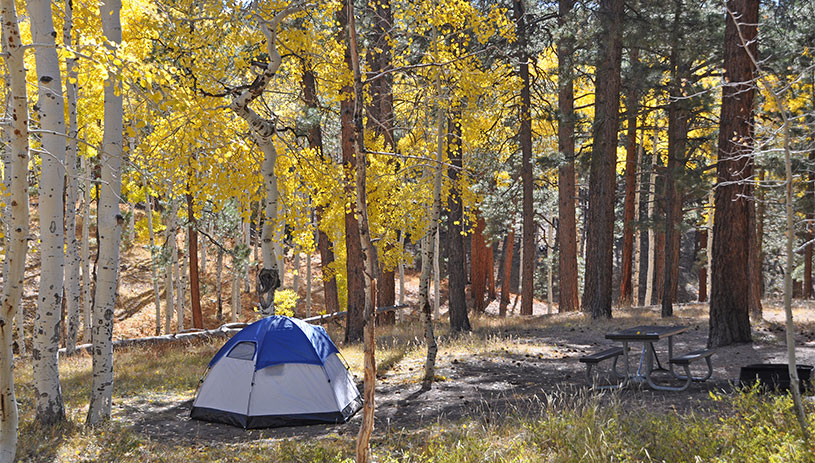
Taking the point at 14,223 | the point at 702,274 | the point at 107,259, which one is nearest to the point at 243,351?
the point at 107,259

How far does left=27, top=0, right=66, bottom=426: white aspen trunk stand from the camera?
247 inches

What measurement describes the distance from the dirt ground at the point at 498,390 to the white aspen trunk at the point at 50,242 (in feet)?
4.10

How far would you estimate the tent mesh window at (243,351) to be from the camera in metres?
8.55

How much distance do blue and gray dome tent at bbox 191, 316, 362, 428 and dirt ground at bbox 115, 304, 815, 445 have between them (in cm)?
19

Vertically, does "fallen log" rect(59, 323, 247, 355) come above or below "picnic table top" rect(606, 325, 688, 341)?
below

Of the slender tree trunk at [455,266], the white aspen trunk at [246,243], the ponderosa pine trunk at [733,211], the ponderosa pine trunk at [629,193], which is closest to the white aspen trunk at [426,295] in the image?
the slender tree trunk at [455,266]

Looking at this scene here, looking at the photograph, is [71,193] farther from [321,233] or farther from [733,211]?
[733,211]

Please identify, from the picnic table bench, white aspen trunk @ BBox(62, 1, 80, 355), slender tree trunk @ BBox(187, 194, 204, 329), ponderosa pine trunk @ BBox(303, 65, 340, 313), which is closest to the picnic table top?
the picnic table bench

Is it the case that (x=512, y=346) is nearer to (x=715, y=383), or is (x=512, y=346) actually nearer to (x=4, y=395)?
(x=715, y=383)

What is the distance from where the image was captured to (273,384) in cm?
837

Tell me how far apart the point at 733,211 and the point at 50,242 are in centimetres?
1013

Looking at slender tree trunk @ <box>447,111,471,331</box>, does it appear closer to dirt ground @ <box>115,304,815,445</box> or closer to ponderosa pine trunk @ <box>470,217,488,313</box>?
dirt ground @ <box>115,304,815,445</box>

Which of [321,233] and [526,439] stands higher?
[321,233]

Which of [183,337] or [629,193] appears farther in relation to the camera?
[629,193]
